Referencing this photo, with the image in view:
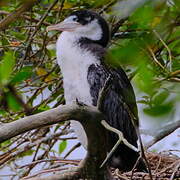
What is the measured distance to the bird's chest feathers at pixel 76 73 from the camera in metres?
1.55

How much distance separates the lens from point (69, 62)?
1.56m

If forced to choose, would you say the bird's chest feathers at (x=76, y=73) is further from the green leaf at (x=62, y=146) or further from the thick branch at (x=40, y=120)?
the thick branch at (x=40, y=120)

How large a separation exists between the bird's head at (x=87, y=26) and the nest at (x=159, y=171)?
46 centimetres

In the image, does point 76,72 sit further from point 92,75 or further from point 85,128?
point 85,128

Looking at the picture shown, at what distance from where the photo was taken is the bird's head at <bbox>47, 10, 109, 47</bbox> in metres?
1.68

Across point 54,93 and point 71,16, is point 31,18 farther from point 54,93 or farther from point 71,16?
point 54,93

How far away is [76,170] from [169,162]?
83cm

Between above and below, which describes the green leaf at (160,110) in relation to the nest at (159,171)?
above

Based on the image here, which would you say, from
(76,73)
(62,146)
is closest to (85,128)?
(76,73)

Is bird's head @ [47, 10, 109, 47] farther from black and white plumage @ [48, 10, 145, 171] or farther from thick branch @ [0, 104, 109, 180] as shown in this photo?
thick branch @ [0, 104, 109, 180]

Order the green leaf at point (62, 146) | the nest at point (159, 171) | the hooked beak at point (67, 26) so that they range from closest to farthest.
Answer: the nest at point (159, 171) → the hooked beak at point (67, 26) → the green leaf at point (62, 146)

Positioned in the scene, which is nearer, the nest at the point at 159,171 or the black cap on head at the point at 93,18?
the nest at the point at 159,171

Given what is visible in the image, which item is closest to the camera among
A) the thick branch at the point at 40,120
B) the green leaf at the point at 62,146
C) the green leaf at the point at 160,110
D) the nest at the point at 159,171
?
the green leaf at the point at 160,110

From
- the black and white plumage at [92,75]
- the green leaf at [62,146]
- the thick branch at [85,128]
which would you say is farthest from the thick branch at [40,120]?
the green leaf at [62,146]
